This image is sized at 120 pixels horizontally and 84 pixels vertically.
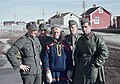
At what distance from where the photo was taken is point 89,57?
17.7ft

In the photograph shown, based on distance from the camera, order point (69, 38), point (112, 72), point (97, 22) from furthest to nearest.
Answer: point (97, 22) < point (112, 72) < point (69, 38)

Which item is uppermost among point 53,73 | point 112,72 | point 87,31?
point 87,31

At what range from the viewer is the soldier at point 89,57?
5305 millimetres

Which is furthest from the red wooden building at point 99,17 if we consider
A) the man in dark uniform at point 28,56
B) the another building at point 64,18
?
the man in dark uniform at point 28,56

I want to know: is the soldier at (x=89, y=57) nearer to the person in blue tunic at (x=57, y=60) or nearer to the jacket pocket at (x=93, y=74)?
the jacket pocket at (x=93, y=74)

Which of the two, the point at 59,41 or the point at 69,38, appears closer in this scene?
the point at 59,41

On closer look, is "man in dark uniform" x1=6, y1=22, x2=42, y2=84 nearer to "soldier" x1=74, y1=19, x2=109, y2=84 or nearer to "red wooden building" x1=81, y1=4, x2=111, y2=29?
"soldier" x1=74, y1=19, x2=109, y2=84

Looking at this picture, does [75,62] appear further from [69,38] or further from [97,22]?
[97,22]

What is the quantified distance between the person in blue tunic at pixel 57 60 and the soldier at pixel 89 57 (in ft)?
0.57

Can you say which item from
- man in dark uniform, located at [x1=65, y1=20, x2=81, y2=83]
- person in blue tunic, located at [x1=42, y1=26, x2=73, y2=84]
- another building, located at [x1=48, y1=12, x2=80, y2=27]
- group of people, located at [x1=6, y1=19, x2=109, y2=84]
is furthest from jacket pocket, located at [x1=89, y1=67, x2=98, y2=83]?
another building, located at [x1=48, y1=12, x2=80, y2=27]

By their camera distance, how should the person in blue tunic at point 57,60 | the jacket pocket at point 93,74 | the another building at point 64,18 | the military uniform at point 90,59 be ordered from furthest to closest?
the another building at point 64,18
the person in blue tunic at point 57,60
the jacket pocket at point 93,74
the military uniform at point 90,59

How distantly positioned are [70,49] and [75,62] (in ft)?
0.87

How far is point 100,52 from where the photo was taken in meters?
5.27

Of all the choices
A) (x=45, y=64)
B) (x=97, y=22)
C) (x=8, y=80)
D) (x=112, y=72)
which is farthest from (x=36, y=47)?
(x=97, y=22)
